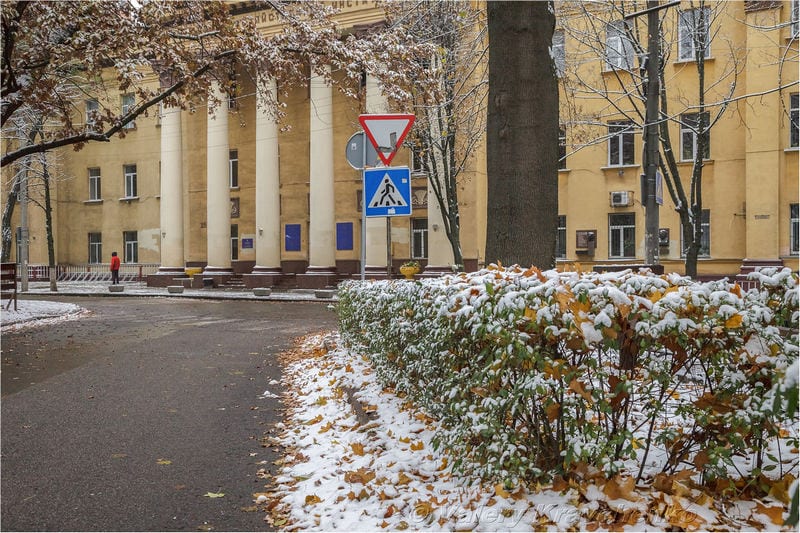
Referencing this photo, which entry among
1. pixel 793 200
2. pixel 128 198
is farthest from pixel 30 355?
pixel 128 198

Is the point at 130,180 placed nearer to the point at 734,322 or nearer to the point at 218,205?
the point at 218,205

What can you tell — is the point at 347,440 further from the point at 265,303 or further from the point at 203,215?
the point at 203,215

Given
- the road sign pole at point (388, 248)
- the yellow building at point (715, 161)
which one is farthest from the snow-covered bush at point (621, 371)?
the road sign pole at point (388, 248)

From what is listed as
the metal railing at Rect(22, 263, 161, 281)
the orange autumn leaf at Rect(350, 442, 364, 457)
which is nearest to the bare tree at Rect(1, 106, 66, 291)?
the metal railing at Rect(22, 263, 161, 281)

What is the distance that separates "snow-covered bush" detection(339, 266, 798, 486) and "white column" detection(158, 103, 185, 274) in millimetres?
33011

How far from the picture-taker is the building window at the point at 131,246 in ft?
127

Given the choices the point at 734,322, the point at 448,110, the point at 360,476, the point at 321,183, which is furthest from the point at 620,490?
the point at 321,183

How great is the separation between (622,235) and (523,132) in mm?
21032

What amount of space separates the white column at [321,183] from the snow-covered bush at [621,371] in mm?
26455

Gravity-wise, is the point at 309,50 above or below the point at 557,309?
above

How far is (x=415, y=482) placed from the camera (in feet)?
13.3

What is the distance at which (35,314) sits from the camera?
17.4 meters

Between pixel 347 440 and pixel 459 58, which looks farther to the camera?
pixel 459 58

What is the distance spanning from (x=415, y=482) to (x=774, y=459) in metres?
1.93
